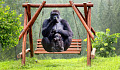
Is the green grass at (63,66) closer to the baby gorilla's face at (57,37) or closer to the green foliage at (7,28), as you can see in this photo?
the baby gorilla's face at (57,37)

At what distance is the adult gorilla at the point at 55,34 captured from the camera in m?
6.18

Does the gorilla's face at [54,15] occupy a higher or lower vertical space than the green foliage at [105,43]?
higher

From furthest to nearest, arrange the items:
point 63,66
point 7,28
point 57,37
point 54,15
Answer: point 7,28, point 63,66, point 54,15, point 57,37

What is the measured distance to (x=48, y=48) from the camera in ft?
21.1

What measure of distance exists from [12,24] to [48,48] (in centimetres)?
712

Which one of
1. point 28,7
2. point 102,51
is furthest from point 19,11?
point 28,7

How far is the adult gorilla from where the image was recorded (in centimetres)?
618

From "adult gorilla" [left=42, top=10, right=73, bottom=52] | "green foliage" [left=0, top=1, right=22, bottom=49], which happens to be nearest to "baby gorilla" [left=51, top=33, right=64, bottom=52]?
"adult gorilla" [left=42, top=10, right=73, bottom=52]

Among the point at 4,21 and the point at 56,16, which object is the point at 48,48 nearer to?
the point at 56,16

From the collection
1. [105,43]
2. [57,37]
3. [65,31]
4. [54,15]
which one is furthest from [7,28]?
[57,37]

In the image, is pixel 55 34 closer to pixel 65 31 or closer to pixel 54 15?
pixel 65 31

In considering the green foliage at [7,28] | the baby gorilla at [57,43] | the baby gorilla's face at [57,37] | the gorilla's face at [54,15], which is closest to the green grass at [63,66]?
the baby gorilla at [57,43]

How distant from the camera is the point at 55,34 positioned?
6.18 m

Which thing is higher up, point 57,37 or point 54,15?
point 54,15
